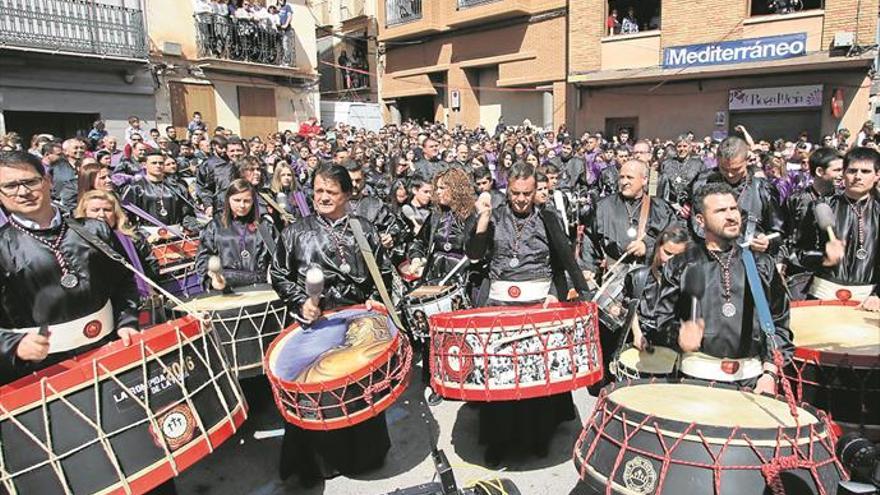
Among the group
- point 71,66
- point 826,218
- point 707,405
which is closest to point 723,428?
point 707,405

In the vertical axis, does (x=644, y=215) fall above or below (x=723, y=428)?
above

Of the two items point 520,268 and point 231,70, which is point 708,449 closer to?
point 520,268

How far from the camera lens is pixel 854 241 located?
4.11 metres

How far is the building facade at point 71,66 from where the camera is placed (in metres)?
14.5

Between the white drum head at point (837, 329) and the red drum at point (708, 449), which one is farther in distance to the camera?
the white drum head at point (837, 329)

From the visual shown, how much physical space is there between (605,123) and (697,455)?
18944 mm

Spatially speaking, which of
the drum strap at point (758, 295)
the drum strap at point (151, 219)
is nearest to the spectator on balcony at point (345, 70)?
the drum strap at point (151, 219)

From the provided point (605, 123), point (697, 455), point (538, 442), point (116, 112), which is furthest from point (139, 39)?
point (697, 455)

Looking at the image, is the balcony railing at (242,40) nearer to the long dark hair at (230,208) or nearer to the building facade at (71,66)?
the building facade at (71,66)

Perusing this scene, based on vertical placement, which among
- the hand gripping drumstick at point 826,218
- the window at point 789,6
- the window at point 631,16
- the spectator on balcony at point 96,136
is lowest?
the hand gripping drumstick at point 826,218

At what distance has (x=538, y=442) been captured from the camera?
13.5ft

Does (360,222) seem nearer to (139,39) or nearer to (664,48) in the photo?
(139,39)

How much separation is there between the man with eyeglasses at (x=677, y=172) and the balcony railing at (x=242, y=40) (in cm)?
1400

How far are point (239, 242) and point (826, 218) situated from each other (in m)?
4.30
